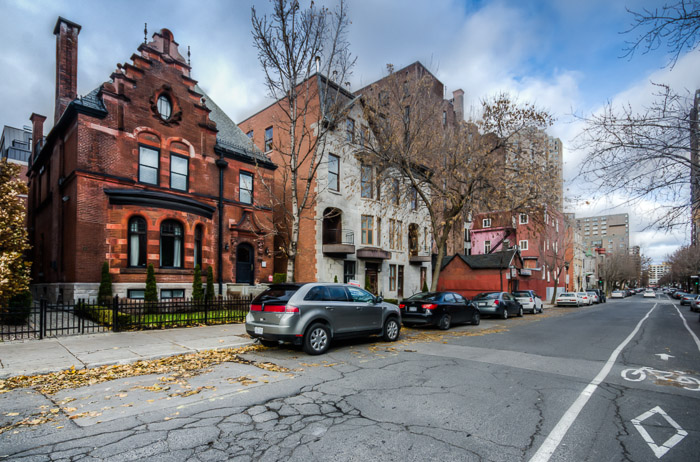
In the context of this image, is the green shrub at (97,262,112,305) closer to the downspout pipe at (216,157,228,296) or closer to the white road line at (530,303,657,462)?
the downspout pipe at (216,157,228,296)

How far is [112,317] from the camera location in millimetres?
11680

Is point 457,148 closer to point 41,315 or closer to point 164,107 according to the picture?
point 164,107

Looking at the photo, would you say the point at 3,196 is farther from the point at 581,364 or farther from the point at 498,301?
the point at 498,301

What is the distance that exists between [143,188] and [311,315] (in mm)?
13601

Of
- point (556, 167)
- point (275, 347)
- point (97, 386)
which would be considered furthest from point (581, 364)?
point (556, 167)

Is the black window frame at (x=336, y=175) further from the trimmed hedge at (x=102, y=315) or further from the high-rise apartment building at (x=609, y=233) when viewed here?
the high-rise apartment building at (x=609, y=233)

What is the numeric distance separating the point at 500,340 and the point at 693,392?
5.69 m

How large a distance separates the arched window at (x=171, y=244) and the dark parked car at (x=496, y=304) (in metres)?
15.3

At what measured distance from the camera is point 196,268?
1817 cm

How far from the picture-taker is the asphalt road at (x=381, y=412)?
155 inches

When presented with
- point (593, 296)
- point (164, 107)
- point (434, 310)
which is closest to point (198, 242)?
point (164, 107)

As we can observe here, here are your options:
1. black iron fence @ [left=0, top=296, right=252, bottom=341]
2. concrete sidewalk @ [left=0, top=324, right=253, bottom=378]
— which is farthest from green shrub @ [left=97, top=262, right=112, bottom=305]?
concrete sidewalk @ [left=0, top=324, right=253, bottom=378]

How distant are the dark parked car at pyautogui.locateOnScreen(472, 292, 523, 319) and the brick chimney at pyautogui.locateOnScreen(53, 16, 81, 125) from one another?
2449cm

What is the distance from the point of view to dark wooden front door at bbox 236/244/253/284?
21734 millimetres
